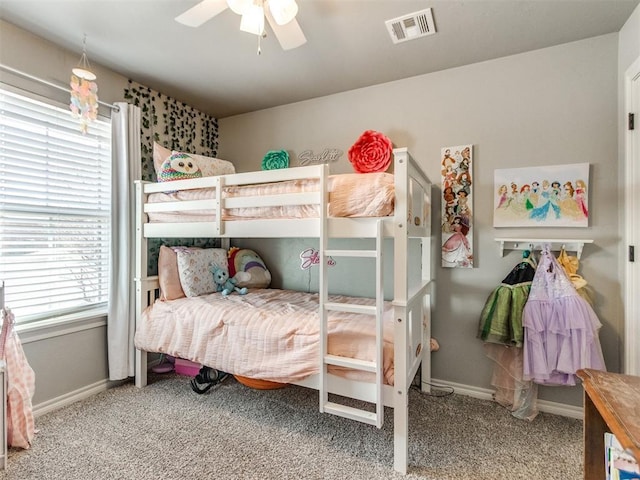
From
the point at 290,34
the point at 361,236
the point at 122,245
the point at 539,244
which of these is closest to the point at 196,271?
the point at 122,245

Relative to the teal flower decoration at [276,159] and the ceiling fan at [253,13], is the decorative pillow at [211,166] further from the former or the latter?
the ceiling fan at [253,13]

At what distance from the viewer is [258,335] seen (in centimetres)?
197

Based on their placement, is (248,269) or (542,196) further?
(248,269)

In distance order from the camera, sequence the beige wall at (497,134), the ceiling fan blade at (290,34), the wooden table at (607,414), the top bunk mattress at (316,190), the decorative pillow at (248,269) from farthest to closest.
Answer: the decorative pillow at (248,269) < the beige wall at (497,134) < the top bunk mattress at (316,190) < the ceiling fan blade at (290,34) < the wooden table at (607,414)

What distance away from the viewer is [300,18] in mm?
1916

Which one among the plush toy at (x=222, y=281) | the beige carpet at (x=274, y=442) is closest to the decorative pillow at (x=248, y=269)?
the plush toy at (x=222, y=281)

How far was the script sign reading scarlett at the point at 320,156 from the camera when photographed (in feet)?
9.57

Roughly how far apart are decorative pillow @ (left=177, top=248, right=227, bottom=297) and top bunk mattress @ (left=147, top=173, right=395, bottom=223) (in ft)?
1.40

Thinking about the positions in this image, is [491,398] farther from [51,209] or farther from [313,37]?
[51,209]

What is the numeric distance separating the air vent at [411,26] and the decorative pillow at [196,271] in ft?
7.31

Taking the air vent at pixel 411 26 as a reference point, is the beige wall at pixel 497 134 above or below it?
below

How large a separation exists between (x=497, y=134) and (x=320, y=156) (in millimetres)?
1451

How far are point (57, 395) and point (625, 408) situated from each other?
3.10 m

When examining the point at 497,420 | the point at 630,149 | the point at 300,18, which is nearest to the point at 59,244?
the point at 300,18
